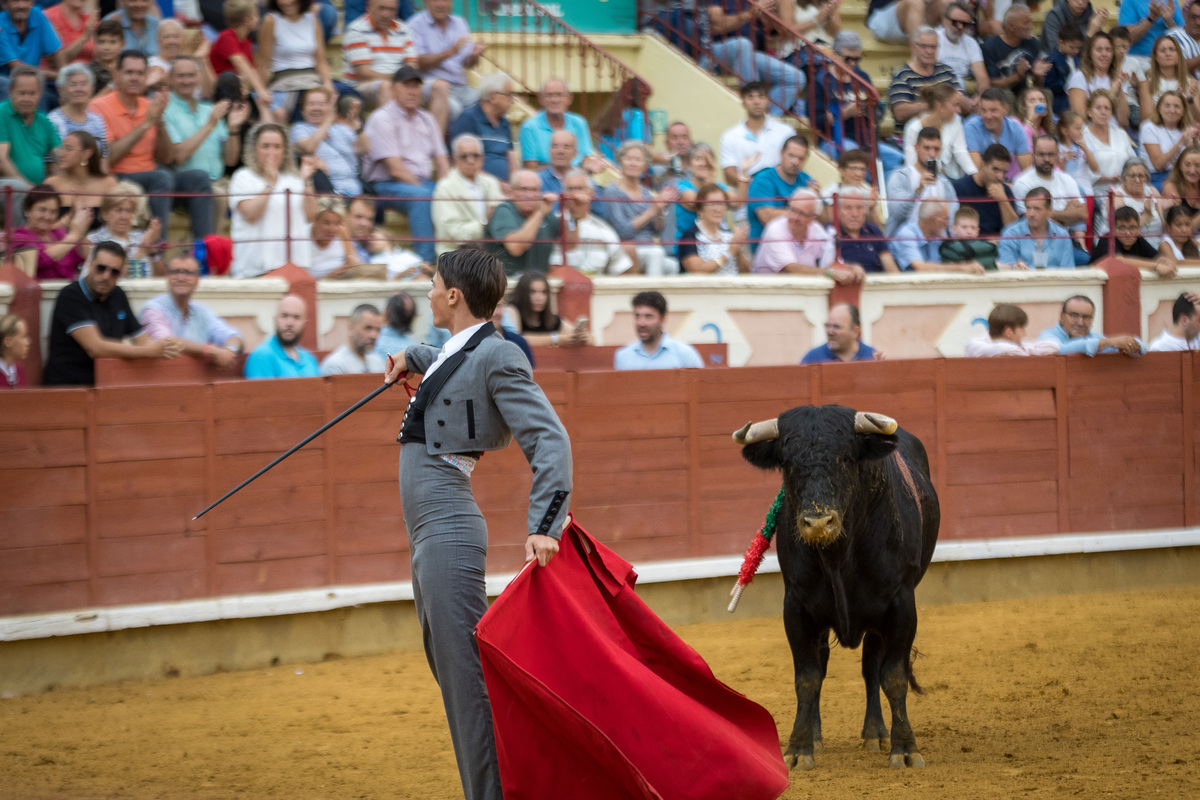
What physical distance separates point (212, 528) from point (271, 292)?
1.51 m

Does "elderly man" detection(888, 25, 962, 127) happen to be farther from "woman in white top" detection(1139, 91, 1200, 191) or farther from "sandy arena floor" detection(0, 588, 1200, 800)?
"sandy arena floor" detection(0, 588, 1200, 800)

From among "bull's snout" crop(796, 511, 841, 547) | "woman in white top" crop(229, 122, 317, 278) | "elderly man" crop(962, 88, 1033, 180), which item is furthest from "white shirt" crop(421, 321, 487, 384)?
"elderly man" crop(962, 88, 1033, 180)

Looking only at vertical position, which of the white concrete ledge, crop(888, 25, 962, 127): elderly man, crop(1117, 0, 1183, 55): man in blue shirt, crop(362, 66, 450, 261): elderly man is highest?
crop(1117, 0, 1183, 55): man in blue shirt

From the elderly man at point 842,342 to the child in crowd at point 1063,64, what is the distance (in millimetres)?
5021

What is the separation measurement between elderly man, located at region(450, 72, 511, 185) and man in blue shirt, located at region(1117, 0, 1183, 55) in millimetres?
6506

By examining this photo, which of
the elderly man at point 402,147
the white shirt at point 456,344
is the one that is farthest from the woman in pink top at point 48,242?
the white shirt at point 456,344

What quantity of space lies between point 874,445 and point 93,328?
397 cm

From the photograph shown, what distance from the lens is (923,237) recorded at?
368 inches

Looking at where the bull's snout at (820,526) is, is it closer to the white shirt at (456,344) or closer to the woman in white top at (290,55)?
the white shirt at (456,344)

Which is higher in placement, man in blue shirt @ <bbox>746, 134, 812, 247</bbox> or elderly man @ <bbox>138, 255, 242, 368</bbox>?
man in blue shirt @ <bbox>746, 134, 812, 247</bbox>

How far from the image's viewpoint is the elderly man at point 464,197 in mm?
7953

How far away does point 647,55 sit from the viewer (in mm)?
12188

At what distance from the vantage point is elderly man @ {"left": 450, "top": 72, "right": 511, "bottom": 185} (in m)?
8.83

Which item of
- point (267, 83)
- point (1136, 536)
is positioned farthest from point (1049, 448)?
point (267, 83)
